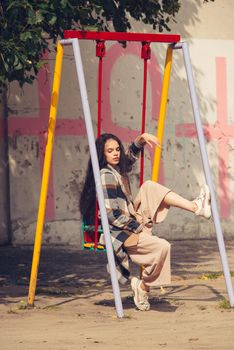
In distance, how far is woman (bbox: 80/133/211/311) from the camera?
345 inches

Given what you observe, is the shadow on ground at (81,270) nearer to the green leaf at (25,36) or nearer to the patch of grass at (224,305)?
the patch of grass at (224,305)

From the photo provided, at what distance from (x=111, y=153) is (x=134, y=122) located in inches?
197

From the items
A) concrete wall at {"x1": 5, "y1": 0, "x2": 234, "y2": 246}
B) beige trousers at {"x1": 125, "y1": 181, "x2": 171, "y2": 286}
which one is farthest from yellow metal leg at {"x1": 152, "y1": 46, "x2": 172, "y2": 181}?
concrete wall at {"x1": 5, "y1": 0, "x2": 234, "y2": 246}

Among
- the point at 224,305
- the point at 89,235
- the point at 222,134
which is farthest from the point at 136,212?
the point at 222,134

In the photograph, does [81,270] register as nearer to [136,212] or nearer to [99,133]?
[136,212]

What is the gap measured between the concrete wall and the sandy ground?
1.06m

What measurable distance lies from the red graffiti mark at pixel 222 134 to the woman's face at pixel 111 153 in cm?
551

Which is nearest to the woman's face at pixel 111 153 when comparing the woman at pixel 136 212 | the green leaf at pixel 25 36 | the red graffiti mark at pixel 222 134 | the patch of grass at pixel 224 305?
the woman at pixel 136 212

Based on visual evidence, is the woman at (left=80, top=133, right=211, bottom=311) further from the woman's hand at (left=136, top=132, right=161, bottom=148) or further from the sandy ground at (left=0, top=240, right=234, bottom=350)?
the sandy ground at (left=0, top=240, right=234, bottom=350)

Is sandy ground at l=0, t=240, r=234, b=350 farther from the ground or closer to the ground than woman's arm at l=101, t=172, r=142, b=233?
closer to the ground

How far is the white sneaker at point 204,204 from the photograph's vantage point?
8.73m

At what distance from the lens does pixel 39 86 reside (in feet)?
44.1

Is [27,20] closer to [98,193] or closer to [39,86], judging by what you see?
[98,193]

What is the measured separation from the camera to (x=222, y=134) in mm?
14484
